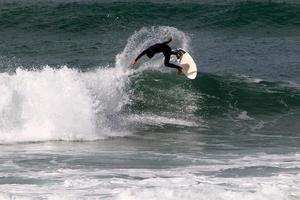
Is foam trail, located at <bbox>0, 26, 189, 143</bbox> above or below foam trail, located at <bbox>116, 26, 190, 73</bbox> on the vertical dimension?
below

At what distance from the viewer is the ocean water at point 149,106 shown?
37.2 ft

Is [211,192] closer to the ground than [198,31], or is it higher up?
closer to the ground

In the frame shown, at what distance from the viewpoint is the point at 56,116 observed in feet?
54.9

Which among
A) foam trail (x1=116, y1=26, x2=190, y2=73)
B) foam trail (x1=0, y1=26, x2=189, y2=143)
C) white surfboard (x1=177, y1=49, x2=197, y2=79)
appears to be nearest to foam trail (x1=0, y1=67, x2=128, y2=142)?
foam trail (x1=0, y1=26, x2=189, y2=143)

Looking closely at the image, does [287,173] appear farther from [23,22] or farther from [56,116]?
[23,22]

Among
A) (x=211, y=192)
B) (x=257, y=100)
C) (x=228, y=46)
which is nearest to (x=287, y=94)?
(x=257, y=100)

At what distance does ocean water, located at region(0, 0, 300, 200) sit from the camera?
1135cm

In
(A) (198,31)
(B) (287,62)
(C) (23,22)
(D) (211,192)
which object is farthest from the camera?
(C) (23,22)

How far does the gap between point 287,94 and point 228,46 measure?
7564mm

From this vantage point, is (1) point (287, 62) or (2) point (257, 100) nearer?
(2) point (257, 100)

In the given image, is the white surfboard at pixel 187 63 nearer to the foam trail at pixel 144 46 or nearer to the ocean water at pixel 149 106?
the ocean water at pixel 149 106

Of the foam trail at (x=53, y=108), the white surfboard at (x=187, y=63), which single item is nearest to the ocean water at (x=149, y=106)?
the foam trail at (x=53, y=108)

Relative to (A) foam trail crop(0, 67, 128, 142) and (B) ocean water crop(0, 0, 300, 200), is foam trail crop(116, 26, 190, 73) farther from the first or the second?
(A) foam trail crop(0, 67, 128, 142)

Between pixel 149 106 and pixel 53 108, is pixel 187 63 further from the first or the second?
pixel 53 108
